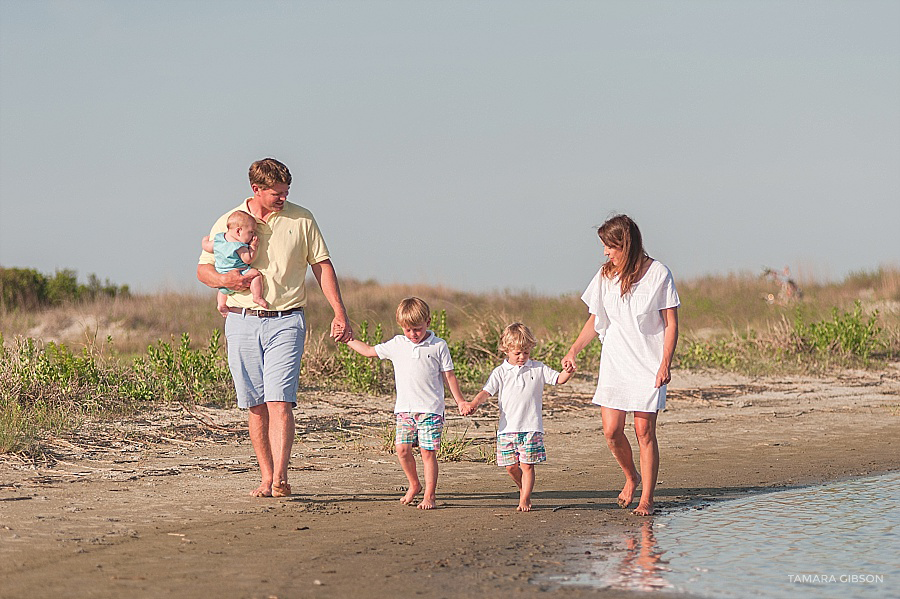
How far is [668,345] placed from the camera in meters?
6.20

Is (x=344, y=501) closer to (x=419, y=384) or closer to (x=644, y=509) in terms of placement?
(x=419, y=384)

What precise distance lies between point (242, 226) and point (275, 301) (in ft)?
1.58

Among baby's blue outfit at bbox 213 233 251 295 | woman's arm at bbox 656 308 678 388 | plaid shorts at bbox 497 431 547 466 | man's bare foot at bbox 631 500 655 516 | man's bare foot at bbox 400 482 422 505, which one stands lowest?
man's bare foot at bbox 631 500 655 516

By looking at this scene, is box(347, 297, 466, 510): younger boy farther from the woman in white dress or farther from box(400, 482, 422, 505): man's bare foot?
the woman in white dress

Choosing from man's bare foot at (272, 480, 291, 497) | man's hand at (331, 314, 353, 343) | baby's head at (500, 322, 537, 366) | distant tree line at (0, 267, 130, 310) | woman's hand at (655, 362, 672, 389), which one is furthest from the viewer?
distant tree line at (0, 267, 130, 310)

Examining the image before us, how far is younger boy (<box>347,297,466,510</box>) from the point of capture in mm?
6359

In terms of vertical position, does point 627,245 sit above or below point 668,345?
above

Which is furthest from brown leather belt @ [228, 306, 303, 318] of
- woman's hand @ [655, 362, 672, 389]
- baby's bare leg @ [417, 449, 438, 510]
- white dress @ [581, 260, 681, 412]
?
woman's hand @ [655, 362, 672, 389]

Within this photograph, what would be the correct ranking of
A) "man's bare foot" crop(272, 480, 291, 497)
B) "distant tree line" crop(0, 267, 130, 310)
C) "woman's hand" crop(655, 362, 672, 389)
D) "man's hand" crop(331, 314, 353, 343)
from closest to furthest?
"woman's hand" crop(655, 362, 672, 389), "man's hand" crop(331, 314, 353, 343), "man's bare foot" crop(272, 480, 291, 497), "distant tree line" crop(0, 267, 130, 310)

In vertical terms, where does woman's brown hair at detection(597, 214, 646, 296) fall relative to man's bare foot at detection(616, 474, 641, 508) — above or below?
above

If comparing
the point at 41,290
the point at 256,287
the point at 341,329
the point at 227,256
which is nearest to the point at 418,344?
the point at 341,329

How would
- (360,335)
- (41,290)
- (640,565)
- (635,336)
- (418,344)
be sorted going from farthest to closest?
1. (41,290)
2. (360,335)
3. (418,344)
4. (635,336)
5. (640,565)

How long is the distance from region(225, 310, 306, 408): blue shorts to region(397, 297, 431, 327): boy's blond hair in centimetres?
58

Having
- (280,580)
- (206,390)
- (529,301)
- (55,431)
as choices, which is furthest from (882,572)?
(529,301)
